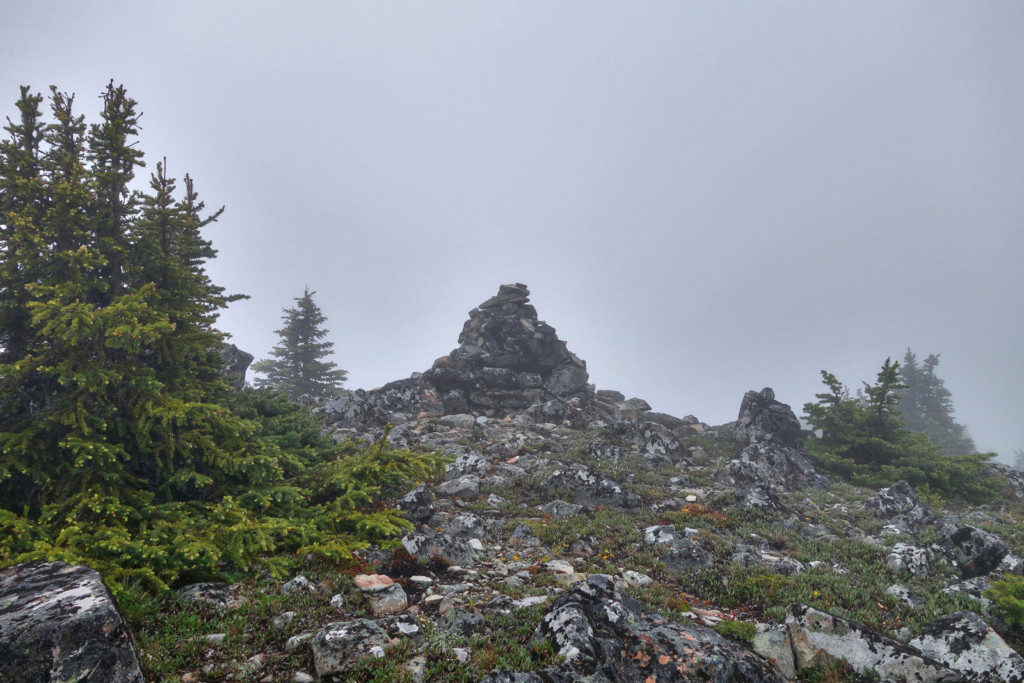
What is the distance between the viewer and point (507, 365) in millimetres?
33750

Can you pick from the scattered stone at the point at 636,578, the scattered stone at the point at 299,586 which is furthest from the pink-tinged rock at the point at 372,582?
the scattered stone at the point at 636,578

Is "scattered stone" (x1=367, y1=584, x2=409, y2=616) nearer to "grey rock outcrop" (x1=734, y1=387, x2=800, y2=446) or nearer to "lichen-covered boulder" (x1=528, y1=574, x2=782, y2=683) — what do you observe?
"lichen-covered boulder" (x1=528, y1=574, x2=782, y2=683)

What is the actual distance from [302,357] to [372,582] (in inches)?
1571

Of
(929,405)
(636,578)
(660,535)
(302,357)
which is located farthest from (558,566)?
(929,405)

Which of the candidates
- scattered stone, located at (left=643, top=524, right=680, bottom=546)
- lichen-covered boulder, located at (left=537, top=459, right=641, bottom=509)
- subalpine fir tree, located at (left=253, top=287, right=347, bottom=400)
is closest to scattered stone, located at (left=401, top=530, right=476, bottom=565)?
scattered stone, located at (left=643, top=524, right=680, bottom=546)

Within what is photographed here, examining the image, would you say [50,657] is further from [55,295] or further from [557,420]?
[557,420]

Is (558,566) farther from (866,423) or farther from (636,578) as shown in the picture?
(866,423)

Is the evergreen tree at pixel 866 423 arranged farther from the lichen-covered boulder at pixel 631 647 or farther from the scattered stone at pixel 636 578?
the lichen-covered boulder at pixel 631 647

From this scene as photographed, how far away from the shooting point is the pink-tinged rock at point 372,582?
669 cm

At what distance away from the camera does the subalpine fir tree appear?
4100 cm

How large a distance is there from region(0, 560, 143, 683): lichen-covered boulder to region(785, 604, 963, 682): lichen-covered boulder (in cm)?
852

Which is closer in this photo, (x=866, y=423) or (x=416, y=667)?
(x=416, y=667)

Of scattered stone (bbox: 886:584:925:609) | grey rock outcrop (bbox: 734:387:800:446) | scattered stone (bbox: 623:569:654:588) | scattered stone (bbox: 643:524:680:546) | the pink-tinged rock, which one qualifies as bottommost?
scattered stone (bbox: 886:584:925:609)

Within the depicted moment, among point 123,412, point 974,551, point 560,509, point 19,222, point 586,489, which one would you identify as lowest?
point 974,551
